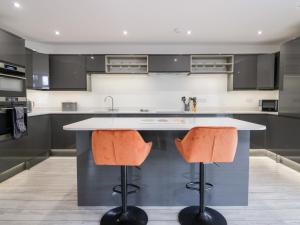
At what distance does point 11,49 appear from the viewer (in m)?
2.93

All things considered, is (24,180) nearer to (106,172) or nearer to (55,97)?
(106,172)

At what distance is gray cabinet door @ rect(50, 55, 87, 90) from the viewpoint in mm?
4355

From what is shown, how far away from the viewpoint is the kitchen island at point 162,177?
7.45ft

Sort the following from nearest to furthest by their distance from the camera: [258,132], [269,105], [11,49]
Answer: [11,49], [258,132], [269,105]

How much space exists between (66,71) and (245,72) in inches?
151

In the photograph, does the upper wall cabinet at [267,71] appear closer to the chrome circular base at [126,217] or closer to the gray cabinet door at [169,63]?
the gray cabinet door at [169,63]

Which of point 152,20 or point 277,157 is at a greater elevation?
point 152,20

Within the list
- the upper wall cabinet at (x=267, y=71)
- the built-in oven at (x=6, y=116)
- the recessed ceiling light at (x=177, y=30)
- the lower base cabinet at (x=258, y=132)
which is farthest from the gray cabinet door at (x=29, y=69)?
the upper wall cabinet at (x=267, y=71)

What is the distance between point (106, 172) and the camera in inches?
91.0

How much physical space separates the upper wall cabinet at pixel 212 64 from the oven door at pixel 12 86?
127 inches

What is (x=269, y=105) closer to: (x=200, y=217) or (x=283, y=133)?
(x=283, y=133)

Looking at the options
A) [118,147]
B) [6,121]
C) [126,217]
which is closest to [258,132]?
[126,217]

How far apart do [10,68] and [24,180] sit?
5.42 ft

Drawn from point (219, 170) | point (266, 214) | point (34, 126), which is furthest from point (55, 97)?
point (266, 214)
